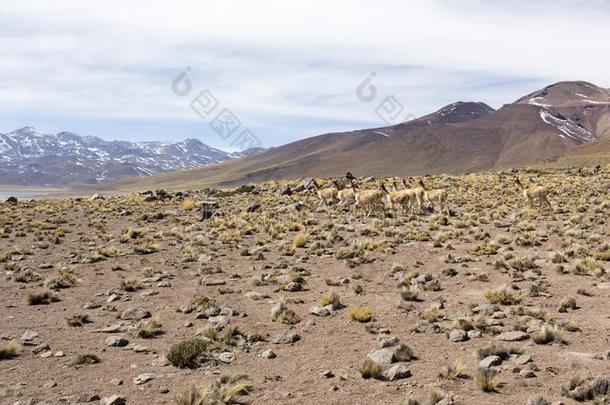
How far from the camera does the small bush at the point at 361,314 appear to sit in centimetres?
1085

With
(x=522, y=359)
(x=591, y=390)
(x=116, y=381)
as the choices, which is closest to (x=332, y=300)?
(x=522, y=359)

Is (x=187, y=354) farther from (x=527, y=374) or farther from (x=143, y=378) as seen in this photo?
(x=527, y=374)

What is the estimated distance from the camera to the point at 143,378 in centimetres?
809

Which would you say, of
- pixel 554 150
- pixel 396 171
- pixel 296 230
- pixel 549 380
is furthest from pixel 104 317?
pixel 554 150

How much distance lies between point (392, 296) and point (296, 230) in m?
11.9

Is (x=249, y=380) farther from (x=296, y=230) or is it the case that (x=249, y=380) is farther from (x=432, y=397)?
(x=296, y=230)

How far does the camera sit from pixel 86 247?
848 inches

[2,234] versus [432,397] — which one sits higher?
[2,234]

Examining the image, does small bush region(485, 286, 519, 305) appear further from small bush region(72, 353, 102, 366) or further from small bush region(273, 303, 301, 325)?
small bush region(72, 353, 102, 366)

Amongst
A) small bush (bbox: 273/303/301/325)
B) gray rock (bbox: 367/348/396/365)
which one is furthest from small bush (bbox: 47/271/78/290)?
gray rock (bbox: 367/348/396/365)

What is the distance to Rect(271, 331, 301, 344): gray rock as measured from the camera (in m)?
9.92

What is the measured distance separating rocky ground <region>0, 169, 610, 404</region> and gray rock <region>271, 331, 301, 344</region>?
0.09ft

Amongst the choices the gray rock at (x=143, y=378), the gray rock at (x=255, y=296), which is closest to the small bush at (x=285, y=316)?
the gray rock at (x=255, y=296)

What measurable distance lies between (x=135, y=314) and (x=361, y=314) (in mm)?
5029
